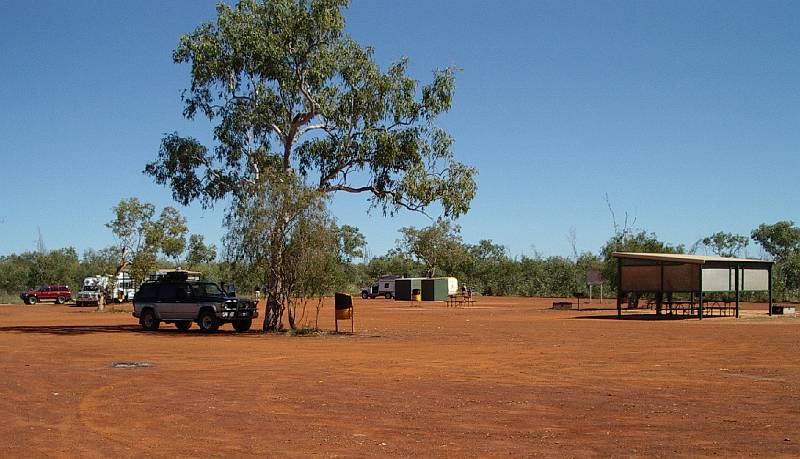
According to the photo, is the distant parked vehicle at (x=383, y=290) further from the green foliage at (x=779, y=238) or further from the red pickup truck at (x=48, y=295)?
the green foliage at (x=779, y=238)

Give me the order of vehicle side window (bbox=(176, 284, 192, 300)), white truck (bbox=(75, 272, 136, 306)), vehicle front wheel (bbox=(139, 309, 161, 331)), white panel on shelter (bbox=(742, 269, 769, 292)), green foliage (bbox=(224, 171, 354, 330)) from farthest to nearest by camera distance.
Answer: white truck (bbox=(75, 272, 136, 306)) → white panel on shelter (bbox=(742, 269, 769, 292)) → vehicle front wheel (bbox=(139, 309, 161, 331)) → vehicle side window (bbox=(176, 284, 192, 300)) → green foliage (bbox=(224, 171, 354, 330))

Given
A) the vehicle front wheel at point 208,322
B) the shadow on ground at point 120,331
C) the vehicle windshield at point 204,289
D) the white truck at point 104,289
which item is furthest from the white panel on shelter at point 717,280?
the white truck at point 104,289

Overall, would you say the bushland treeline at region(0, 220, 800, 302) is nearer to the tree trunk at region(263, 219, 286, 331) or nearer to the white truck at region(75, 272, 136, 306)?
the white truck at region(75, 272, 136, 306)

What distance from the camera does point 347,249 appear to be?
99.6 ft

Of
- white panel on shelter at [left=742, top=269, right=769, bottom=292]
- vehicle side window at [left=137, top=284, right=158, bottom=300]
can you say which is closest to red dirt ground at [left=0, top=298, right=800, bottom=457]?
vehicle side window at [left=137, top=284, right=158, bottom=300]

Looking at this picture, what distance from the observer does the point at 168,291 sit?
32.8 metres

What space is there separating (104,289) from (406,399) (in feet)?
155

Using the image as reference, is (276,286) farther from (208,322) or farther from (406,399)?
(406,399)

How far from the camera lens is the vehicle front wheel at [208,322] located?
31.5 m

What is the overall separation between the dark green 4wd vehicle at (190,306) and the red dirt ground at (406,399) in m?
5.93

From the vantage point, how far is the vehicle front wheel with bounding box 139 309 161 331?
33188 millimetres

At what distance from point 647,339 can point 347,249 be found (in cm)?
1064

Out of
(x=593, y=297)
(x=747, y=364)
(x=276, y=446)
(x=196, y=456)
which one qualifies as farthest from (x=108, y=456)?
(x=593, y=297)

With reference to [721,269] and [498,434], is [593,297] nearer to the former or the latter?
[721,269]
